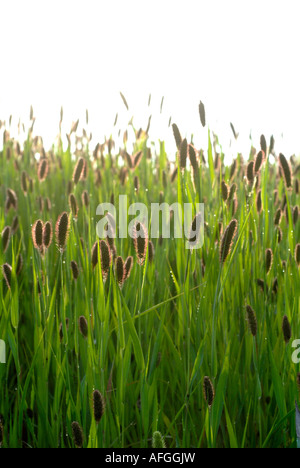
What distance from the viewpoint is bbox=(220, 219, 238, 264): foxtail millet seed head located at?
3.94ft

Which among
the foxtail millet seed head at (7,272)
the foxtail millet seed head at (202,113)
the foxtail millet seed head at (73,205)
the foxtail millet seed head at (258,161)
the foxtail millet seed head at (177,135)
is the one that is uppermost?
the foxtail millet seed head at (202,113)

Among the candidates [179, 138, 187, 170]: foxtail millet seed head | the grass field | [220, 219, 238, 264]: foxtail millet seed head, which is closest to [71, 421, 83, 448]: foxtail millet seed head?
the grass field

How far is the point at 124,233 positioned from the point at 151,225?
118 millimetres

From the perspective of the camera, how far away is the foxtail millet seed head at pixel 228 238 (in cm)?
120

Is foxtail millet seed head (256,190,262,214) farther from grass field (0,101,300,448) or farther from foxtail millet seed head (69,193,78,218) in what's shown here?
foxtail millet seed head (69,193,78,218)

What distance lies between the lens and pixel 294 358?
4.64ft

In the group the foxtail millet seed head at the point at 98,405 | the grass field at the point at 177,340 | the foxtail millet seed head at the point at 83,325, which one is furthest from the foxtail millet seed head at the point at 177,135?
the foxtail millet seed head at the point at 98,405

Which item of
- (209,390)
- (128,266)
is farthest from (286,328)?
(128,266)

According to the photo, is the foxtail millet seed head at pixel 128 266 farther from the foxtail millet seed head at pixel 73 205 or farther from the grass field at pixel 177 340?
the foxtail millet seed head at pixel 73 205

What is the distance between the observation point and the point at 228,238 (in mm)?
1228

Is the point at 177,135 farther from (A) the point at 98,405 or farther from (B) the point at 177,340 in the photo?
(A) the point at 98,405

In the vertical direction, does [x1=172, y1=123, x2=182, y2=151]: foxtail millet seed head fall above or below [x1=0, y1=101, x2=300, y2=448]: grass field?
above
